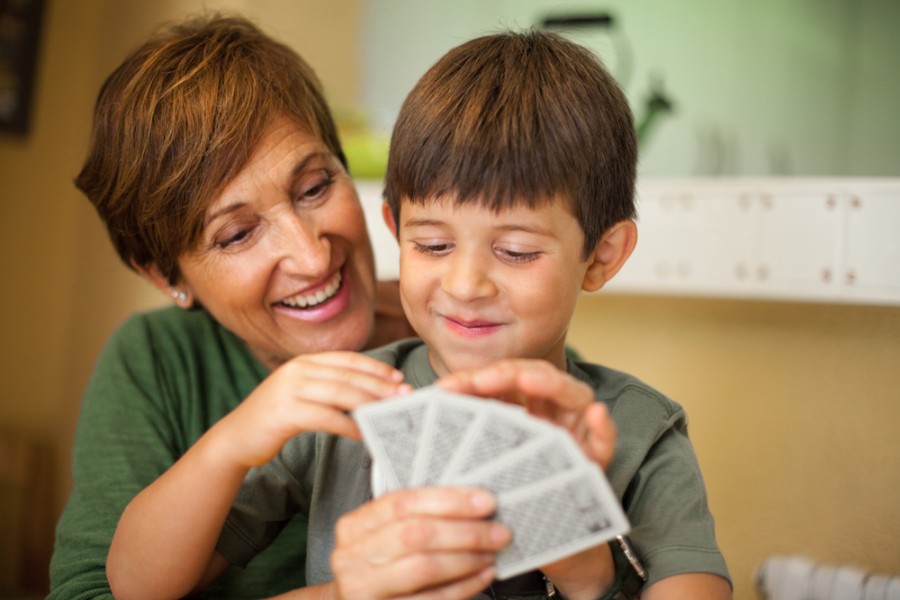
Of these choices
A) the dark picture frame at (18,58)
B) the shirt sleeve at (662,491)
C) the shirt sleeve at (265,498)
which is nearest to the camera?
the shirt sleeve at (662,491)

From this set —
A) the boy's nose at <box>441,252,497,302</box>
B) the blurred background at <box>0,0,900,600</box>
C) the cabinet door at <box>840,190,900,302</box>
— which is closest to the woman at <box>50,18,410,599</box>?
the boy's nose at <box>441,252,497,302</box>

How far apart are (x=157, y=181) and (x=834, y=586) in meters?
1.12

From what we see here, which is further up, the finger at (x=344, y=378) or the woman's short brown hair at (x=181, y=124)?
the woman's short brown hair at (x=181, y=124)

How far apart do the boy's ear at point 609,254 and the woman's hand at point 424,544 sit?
1.36 feet

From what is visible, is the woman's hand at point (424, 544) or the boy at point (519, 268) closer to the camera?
the woman's hand at point (424, 544)

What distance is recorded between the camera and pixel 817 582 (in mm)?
1198

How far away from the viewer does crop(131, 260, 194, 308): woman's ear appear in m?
1.54

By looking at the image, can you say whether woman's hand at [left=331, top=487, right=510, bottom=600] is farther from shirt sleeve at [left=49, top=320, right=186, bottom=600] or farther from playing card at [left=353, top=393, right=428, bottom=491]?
shirt sleeve at [left=49, top=320, right=186, bottom=600]

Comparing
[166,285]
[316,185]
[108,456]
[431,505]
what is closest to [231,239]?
[316,185]

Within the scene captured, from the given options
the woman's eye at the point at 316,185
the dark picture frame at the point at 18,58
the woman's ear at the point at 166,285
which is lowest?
the woman's ear at the point at 166,285

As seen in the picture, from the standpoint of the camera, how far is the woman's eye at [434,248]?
102 cm

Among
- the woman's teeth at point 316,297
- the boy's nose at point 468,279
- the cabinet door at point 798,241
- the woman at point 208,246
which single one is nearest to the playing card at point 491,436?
the boy's nose at point 468,279

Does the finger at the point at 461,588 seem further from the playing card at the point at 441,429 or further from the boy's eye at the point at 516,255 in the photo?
the boy's eye at the point at 516,255

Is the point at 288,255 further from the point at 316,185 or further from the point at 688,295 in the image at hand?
the point at 688,295
